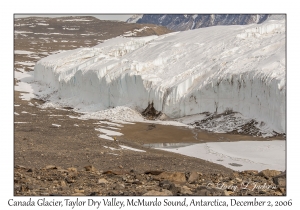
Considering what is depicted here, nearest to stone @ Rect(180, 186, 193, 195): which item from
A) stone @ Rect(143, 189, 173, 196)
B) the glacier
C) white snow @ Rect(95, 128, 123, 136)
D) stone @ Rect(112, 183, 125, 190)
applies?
stone @ Rect(143, 189, 173, 196)

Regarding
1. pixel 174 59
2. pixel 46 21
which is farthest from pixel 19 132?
pixel 46 21

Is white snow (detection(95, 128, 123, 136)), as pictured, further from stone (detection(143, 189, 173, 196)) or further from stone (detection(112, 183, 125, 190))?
stone (detection(143, 189, 173, 196))

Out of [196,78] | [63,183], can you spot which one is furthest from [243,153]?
[196,78]

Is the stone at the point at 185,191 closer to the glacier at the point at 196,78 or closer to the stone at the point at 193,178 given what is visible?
the stone at the point at 193,178

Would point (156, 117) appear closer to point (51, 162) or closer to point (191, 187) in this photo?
point (51, 162)

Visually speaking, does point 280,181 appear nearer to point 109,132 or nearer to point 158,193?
point 158,193

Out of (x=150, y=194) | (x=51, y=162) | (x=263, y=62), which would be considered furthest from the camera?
(x=263, y=62)
